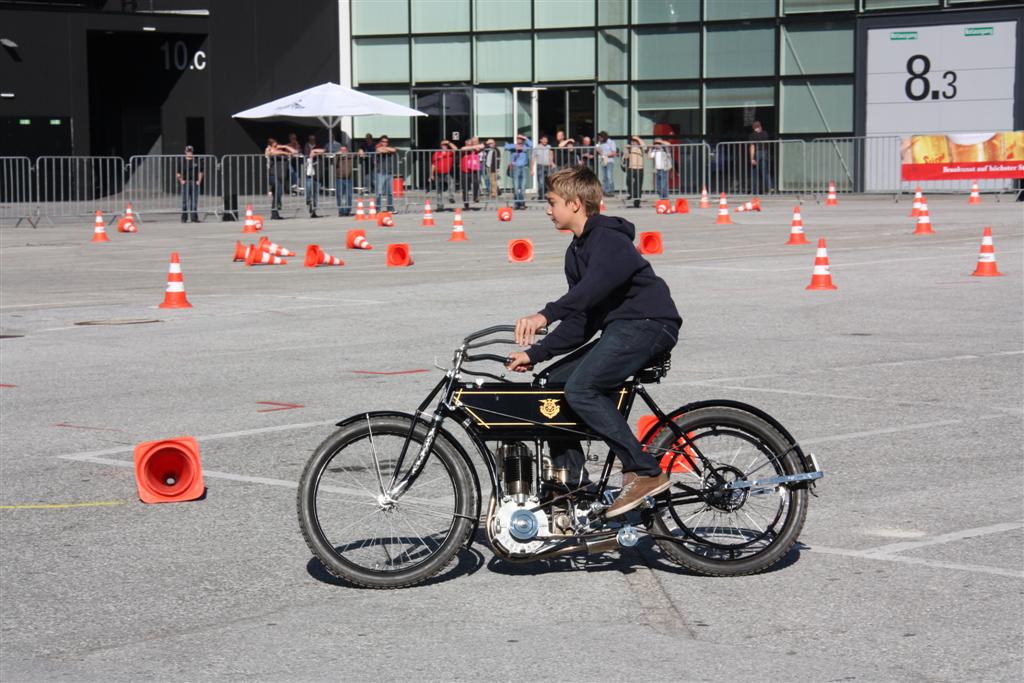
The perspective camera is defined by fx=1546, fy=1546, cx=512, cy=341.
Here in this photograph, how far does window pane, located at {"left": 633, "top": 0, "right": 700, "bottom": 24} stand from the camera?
4147 centimetres

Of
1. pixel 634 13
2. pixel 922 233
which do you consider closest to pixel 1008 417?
pixel 922 233

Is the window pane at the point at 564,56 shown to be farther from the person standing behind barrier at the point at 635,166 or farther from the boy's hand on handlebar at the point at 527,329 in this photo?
the boy's hand on handlebar at the point at 527,329

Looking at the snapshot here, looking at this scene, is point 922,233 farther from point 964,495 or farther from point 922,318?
point 964,495

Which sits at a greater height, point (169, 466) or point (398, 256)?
point (398, 256)

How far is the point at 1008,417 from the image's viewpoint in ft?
33.0

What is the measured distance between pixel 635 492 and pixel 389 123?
134ft

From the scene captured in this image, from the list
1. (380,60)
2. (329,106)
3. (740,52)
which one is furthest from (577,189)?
(380,60)

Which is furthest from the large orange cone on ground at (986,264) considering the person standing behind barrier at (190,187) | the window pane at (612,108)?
the window pane at (612,108)

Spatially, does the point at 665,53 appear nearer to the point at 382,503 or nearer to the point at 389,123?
the point at 389,123

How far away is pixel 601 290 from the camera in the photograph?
20.6 ft

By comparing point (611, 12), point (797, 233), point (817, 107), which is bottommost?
point (797, 233)

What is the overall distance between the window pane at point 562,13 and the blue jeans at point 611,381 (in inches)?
1491

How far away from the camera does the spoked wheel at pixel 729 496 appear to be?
6484 millimetres

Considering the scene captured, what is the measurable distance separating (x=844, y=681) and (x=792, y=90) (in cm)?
3648
